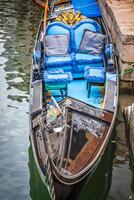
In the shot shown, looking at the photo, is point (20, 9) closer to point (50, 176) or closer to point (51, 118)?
point (51, 118)

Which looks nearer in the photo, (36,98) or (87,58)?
(36,98)

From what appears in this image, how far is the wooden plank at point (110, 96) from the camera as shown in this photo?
364 inches

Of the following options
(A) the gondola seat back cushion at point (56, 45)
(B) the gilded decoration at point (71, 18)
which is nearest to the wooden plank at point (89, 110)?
(A) the gondola seat back cushion at point (56, 45)

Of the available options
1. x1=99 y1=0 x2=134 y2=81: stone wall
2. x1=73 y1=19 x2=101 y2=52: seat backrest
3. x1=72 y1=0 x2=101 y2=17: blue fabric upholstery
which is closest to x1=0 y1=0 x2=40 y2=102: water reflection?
x1=73 y1=19 x2=101 y2=52: seat backrest

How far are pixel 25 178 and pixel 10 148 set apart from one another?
3.79 ft

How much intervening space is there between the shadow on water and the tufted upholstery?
2960 millimetres

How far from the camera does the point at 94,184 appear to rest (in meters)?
8.50

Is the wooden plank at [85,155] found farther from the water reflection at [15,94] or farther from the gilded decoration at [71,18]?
the gilded decoration at [71,18]

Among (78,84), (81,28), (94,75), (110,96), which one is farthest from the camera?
(81,28)

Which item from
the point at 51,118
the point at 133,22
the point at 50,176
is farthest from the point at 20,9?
the point at 50,176

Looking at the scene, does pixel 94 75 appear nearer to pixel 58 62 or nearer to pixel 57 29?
→ pixel 58 62

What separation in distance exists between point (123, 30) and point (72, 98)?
4.26m

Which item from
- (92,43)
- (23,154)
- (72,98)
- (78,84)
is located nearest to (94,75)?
(78,84)

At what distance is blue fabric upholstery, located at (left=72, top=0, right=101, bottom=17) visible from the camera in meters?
14.1
